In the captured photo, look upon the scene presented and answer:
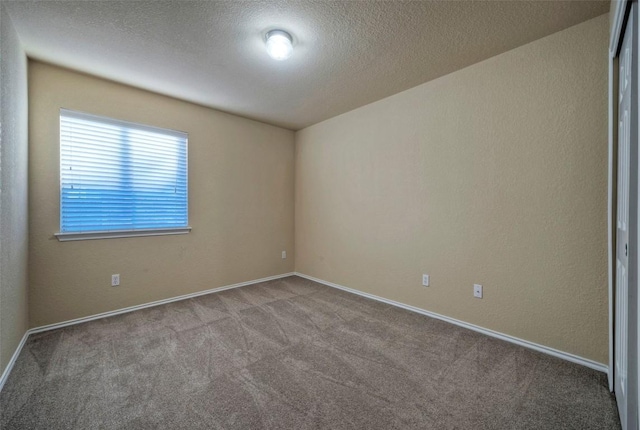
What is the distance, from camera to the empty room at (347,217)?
1.60 m

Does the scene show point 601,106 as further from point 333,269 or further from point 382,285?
point 333,269

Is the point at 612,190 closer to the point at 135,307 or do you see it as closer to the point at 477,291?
the point at 477,291

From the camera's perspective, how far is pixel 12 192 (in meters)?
1.96

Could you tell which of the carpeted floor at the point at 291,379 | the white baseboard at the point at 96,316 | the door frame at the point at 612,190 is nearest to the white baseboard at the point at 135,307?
the white baseboard at the point at 96,316

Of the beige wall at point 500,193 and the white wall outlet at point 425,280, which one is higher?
the beige wall at point 500,193

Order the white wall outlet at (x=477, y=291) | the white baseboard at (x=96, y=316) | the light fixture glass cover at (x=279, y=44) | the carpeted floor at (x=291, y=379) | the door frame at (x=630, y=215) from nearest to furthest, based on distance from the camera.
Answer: the door frame at (x=630, y=215) → the carpeted floor at (x=291, y=379) → the white baseboard at (x=96, y=316) → the light fixture glass cover at (x=279, y=44) → the white wall outlet at (x=477, y=291)

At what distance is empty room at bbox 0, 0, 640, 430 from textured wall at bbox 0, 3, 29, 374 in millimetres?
35

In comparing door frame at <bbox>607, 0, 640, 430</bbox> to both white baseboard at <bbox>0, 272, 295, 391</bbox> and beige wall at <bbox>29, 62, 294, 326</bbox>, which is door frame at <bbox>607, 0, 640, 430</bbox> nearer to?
white baseboard at <bbox>0, 272, 295, 391</bbox>

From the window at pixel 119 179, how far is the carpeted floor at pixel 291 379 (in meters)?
1.01

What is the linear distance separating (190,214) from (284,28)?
244 cm

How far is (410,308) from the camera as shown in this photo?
3002 millimetres

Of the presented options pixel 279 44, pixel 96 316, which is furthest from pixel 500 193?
pixel 96 316

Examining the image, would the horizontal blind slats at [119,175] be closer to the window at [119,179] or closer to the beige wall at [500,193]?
the window at [119,179]

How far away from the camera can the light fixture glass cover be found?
203 cm
